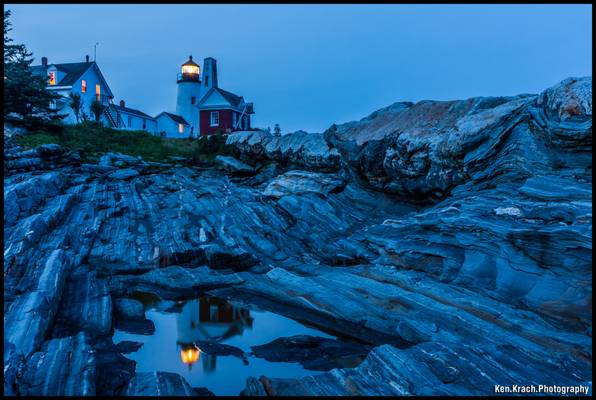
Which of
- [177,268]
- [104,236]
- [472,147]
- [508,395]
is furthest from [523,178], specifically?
[104,236]

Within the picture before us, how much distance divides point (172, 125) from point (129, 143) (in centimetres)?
2344

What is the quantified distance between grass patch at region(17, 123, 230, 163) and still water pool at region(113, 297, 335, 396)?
75.2 feet

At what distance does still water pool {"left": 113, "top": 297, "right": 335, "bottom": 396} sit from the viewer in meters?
10.4

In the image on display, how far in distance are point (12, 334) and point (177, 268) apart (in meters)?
8.20

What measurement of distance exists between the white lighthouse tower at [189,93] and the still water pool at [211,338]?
52183mm

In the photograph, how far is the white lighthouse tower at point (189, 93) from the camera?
63.5 meters

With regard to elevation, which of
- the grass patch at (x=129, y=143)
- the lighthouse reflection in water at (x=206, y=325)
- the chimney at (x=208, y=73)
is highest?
the chimney at (x=208, y=73)

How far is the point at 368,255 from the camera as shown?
1686 centimetres

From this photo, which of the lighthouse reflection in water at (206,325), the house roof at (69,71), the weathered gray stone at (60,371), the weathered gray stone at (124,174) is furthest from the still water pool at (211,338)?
the house roof at (69,71)

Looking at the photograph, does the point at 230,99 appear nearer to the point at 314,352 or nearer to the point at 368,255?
the point at 368,255

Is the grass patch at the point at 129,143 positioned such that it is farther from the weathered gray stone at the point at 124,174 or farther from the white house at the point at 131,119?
the white house at the point at 131,119

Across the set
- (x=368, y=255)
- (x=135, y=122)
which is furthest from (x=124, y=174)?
(x=135, y=122)

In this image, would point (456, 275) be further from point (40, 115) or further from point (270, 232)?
point (40, 115)

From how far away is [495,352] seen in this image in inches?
365
